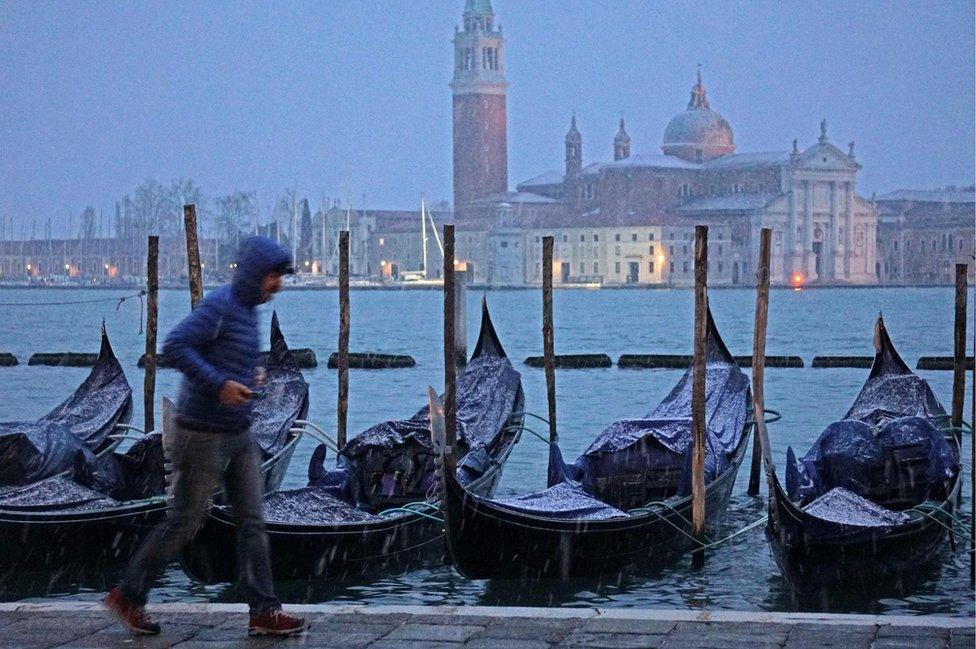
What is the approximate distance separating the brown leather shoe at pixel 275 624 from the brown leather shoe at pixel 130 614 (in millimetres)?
211

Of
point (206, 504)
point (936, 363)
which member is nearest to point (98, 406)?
point (206, 504)

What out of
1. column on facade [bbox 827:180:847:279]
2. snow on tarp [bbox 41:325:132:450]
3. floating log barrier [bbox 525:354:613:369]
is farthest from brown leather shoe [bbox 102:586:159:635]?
column on facade [bbox 827:180:847:279]

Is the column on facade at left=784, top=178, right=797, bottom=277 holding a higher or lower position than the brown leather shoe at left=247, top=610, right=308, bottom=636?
higher

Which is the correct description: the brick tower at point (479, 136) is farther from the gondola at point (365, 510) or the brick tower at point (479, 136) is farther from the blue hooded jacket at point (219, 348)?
the blue hooded jacket at point (219, 348)

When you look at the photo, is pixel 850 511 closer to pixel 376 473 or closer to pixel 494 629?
pixel 376 473

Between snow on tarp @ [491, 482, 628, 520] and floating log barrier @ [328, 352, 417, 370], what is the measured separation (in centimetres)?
1661

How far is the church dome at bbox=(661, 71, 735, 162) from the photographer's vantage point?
75.9m

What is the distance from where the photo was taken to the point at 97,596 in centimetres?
585

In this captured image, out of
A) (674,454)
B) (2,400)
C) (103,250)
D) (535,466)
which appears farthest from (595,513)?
(103,250)

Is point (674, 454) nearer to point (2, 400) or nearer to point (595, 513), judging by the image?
point (595, 513)

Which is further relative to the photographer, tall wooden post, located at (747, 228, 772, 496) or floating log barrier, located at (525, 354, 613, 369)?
floating log barrier, located at (525, 354, 613, 369)

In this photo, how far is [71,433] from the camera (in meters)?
7.00

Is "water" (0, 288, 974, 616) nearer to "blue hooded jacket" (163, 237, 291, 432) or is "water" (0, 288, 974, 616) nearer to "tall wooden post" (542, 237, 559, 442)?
"tall wooden post" (542, 237, 559, 442)

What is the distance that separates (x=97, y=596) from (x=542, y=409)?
11906 millimetres
